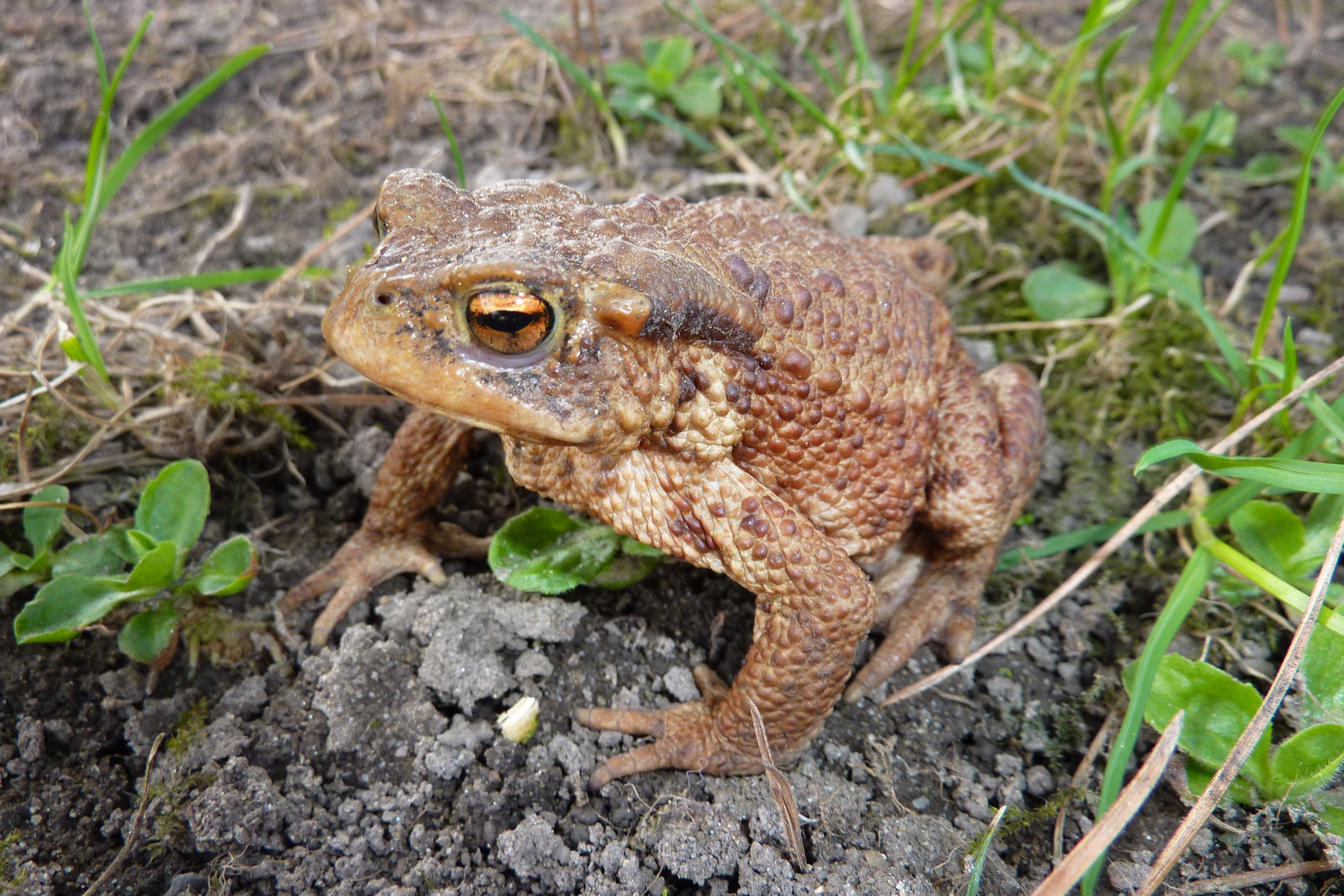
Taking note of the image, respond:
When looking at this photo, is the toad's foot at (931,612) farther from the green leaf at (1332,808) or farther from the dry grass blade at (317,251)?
the dry grass blade at (317,251)

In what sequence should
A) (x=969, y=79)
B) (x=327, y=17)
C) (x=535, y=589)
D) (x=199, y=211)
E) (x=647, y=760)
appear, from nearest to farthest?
1. (x=647, y=760)
2. (x=535, y=589)
3. (x=199, y=211)
4. (x=969, y=79)
5. (x=327, y=17)

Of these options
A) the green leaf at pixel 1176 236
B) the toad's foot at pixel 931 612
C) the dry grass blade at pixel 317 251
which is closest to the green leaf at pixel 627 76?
the dry grass blade at pixel 317 251

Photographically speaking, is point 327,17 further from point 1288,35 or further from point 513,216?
point 1288,35

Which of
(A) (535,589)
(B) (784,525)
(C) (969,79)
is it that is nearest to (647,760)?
(A) (535,589)

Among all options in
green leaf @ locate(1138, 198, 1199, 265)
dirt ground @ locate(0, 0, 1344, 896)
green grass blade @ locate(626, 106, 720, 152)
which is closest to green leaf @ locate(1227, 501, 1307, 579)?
dirt ground @ locate(0, 0, 1344, 896)

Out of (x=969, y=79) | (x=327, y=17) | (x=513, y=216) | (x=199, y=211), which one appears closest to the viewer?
(x=513, y=216)

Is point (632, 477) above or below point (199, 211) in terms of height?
above
